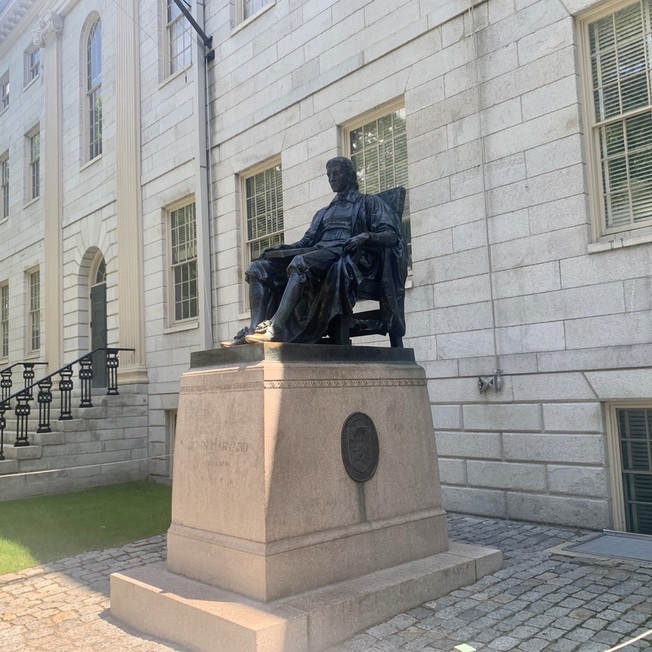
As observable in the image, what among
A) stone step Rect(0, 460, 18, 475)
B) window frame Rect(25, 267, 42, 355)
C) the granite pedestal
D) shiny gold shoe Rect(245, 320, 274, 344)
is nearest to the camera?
the granite pedestal

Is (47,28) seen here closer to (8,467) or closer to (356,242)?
(8,467)

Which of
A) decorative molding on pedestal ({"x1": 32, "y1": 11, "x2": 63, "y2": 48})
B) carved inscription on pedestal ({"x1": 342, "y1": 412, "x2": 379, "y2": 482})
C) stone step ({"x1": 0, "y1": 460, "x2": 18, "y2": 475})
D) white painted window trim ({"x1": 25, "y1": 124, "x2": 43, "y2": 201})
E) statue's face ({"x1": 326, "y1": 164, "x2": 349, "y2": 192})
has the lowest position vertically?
stone step ({"x1": 0, "y1": 460, "x2": 18, "y2": 475})

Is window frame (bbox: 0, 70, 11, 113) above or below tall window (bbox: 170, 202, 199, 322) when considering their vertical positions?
above

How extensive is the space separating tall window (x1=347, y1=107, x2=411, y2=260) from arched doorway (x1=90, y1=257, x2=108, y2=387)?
28.2 ft

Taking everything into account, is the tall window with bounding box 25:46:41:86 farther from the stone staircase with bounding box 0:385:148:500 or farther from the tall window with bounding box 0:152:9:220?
the stone staircase with bounding box 0:385:148:500

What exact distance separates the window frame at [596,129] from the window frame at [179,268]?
7.86m

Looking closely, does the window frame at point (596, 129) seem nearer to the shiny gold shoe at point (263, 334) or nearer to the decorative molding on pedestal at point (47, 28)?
the shiny gold shoe at point (263, 334)

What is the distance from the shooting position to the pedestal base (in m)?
4.01

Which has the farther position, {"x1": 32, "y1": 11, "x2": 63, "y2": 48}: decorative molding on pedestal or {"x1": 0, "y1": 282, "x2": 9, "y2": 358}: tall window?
{"x1": 0, "y1": 282, "x2": 9, "y2": 358}: tall window

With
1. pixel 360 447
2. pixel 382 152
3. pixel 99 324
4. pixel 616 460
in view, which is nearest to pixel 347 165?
pixel 360 447

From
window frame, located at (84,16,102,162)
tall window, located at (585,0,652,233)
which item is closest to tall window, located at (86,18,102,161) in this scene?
window frame, located at (84,16,102,162)

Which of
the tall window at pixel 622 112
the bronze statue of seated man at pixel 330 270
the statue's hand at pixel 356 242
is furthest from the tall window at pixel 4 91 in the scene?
the statue's hand at pixel 356 242

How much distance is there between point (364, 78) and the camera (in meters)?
9.86

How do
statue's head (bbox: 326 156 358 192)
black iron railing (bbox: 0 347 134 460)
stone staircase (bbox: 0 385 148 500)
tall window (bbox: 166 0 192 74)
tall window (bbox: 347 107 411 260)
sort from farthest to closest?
tall window (bbox: 166 0 192 74), black iron railing (bbox: 0 347 134 460), stone staircase (bbox: 0 385 148 500), tall window (bbox: 347 107 411 260), statue's head (bbox: 326 156 358 192)
